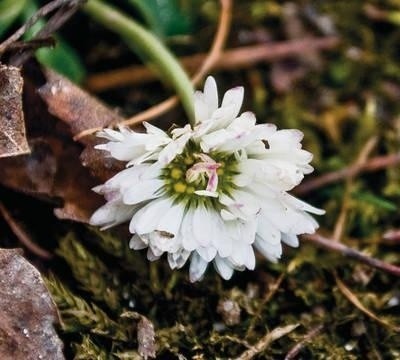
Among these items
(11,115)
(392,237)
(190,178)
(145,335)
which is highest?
(11,115)

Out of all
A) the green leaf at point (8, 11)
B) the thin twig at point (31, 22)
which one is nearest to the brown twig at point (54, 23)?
the thin twig at point (31, 22)

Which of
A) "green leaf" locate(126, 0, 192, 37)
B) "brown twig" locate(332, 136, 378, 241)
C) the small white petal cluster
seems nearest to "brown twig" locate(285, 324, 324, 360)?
the small white petal cluster

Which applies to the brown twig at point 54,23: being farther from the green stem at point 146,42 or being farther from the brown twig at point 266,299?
the brown twig at point 266,299

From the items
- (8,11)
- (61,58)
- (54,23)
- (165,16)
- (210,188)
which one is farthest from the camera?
(165,16)

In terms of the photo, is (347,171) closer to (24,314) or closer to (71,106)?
(71,106)

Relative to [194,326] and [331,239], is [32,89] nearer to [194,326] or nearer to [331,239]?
[194,326]

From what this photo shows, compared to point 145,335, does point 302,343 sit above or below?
below

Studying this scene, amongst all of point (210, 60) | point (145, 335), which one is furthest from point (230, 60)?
point (145, 335)
